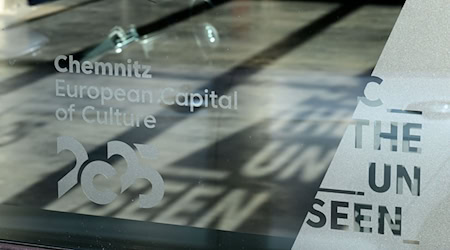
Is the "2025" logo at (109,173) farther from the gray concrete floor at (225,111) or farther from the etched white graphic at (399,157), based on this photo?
the etched white graphic at (399,157)

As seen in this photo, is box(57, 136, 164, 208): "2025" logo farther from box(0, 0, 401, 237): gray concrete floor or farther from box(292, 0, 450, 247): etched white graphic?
box(292, 0, 450, 247): etched white graphic

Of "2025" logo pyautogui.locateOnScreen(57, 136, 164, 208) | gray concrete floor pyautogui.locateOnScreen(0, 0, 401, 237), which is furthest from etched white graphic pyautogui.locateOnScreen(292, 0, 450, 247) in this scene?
"2025" logo pyautogui.locateOnScreen(57, 136, 164, 208)

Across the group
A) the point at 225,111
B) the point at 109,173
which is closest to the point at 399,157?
the point at 225,111

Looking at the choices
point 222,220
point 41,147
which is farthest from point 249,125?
point 41,147

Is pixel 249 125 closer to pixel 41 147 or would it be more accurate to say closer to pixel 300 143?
pixel 300 143

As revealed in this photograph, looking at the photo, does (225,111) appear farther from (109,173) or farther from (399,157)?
(399,157)

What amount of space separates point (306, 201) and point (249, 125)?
0.34m

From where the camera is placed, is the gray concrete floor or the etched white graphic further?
the gray concrete floor

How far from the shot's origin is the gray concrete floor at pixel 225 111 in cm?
331

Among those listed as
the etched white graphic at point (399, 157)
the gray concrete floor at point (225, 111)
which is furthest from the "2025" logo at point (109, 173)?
the etched white graphic at point (399, 157)

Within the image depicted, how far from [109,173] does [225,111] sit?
1.71 feet

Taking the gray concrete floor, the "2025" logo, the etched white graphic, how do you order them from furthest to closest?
1. the "2025" logo
2. the gray concrete floor
3. the etched white graphic

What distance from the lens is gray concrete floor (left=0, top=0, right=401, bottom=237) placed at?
3.31 m

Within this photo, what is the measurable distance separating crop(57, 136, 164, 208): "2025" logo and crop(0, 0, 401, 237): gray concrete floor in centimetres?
2
